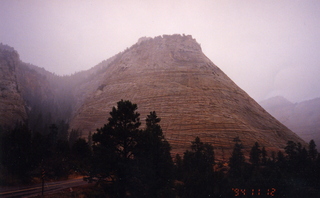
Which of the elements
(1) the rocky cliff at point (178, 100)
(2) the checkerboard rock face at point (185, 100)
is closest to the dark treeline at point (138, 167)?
(2) the checkerboard rock face at point (185, 100)

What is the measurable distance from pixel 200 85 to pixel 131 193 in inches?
1594

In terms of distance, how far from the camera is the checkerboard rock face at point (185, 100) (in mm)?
37312

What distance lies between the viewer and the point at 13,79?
67375 millimetres

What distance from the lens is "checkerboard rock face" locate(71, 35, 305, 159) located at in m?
37.3

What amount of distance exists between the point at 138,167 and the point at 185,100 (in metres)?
33.8

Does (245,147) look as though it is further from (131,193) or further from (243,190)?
(131,193)

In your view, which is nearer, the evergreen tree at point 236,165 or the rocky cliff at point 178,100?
the evergreen tree at point 236,165

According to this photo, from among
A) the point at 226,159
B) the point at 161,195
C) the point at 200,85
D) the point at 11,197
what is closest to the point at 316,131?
the point at 200,85

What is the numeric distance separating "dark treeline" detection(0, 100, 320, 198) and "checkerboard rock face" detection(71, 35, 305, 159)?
8.90 meters

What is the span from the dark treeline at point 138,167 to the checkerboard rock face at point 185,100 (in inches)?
350
